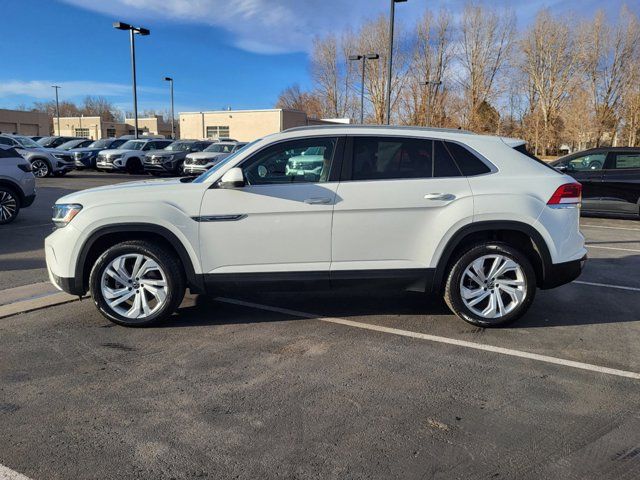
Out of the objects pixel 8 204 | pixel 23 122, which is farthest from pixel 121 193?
pixel 23 122

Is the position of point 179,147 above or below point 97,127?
below

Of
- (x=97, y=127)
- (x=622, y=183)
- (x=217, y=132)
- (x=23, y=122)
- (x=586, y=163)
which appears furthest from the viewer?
(x=97, y=127)

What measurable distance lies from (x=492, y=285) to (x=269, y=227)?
2088 mm

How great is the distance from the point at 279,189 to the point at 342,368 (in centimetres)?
161

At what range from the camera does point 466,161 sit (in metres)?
4.68

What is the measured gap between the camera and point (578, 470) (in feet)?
8.82

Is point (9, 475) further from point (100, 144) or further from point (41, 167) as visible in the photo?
point (100, 144)

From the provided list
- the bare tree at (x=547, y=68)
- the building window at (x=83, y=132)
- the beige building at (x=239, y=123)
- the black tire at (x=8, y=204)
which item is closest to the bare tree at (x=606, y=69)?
the bare tree at (x=547, y=68)

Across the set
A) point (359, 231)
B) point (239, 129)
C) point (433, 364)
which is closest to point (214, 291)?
point (359, 231)

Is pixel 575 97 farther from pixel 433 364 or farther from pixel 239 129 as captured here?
pixel 433 364

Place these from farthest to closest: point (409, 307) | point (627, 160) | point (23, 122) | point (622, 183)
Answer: point (23, 122) → point (627, 160) → point (622, 183) → point (409, 307)

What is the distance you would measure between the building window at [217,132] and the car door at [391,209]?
5306cm

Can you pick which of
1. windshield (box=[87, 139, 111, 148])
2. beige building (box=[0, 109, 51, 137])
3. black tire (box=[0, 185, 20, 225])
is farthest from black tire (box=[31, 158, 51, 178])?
beige building (box=[0, 109, 51, 137])

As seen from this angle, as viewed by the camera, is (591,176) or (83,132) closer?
(591,176)
